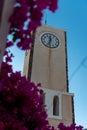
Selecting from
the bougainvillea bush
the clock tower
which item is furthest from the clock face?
the bougainvillea bush

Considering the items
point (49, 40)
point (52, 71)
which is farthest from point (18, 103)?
point (49, 40)

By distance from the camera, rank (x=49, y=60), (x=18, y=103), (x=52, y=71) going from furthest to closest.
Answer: (x=49, y=60) < (x=52, y=71) < (x=18, y=103)

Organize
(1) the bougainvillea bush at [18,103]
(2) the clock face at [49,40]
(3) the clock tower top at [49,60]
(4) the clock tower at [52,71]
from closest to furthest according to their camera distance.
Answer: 1. (1) the bougainvillea bush at [18,103]
2. (4) the clock tower at [52,71]
3. (3) the clock tower top at [49,60]
4. (2) the clock face at [49,40]

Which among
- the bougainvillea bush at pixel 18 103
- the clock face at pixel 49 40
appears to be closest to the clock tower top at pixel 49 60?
the clock face at pixel 49 40

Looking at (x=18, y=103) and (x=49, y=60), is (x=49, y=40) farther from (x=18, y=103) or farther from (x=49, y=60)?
(x=18, y=103)

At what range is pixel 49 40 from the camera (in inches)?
691

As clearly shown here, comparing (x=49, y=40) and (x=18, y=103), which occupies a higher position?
(x=49, y=40)

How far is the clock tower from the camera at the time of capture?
14.9 metres

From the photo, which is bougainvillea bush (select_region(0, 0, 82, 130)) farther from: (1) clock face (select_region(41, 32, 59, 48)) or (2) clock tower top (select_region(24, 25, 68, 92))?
(1) clock face (select_region(41, 32, 59, 48))

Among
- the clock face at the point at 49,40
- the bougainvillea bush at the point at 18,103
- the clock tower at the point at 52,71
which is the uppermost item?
the clock face at the point at 49,40

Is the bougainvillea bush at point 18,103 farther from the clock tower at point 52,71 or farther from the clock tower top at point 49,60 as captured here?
the clock tower top at point 49,60

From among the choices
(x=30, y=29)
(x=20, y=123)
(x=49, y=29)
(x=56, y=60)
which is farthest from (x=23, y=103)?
(x=49, y=29)

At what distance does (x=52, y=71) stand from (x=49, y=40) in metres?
2.04

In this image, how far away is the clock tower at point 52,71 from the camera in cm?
1495
